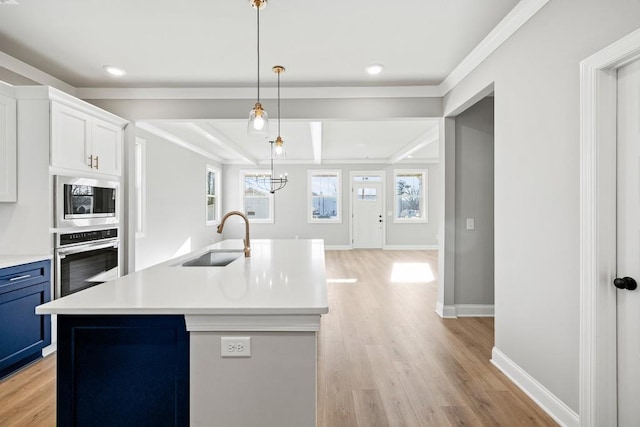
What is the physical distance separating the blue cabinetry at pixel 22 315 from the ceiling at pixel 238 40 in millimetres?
1771

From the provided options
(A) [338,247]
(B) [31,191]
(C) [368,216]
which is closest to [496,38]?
(B) [31,191]

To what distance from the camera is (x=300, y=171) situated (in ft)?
30.9

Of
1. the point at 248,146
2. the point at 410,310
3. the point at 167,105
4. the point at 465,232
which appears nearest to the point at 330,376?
the point at 410,310

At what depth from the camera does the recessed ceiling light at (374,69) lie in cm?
325

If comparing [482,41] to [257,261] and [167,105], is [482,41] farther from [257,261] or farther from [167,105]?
[167,105]

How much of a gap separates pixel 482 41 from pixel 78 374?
3.42m

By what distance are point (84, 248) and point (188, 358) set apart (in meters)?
2.48

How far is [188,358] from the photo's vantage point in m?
1.33

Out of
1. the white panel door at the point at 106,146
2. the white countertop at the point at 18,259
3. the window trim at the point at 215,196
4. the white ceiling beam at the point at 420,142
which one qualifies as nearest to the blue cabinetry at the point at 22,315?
the white countertop at the point at 18,259

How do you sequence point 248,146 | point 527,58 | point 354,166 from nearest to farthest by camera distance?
1. point 527,58
2. point 248,146
3. point 354,166

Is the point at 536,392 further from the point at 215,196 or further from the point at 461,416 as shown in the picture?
the point at 215,196

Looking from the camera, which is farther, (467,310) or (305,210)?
(305,210)

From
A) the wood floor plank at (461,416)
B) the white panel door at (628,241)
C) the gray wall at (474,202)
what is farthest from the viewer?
the gray wall at (474,202)

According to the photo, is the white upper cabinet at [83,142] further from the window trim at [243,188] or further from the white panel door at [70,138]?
the window trim at [243,188]
